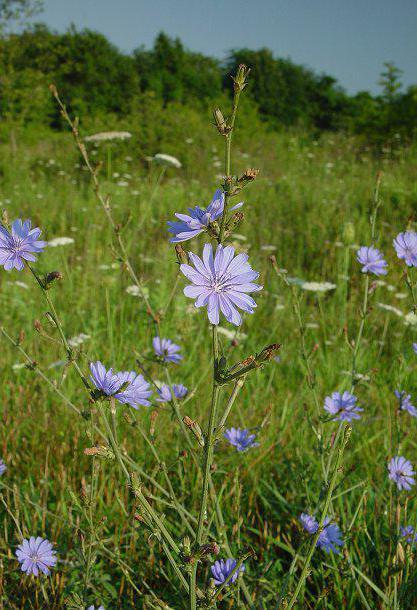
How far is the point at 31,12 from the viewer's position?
1075cm

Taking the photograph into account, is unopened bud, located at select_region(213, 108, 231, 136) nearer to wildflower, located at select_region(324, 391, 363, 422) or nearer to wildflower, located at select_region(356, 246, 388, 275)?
wildflower, located at select_region(356, 246, 388, 275)

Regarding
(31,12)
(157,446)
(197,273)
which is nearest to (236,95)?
(197,273)

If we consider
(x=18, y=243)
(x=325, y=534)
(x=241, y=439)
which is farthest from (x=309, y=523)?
(x=18, y=243)

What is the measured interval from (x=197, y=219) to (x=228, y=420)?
1.50 metres

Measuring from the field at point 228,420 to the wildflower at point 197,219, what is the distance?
25 cm

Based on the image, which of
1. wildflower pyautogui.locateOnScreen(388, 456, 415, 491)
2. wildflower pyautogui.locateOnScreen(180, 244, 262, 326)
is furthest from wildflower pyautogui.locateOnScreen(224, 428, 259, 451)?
wildflower pyautogui.locateOnScreen(180, 244, 262, 326)

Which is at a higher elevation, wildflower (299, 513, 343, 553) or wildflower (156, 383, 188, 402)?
wildflower (156, 383, 188, 402)

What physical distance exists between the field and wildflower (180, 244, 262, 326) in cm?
28

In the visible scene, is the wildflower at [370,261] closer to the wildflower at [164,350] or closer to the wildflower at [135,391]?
the wildflower at [164,350]

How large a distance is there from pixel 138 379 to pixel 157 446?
33.2 inches

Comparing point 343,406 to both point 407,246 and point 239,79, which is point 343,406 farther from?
point 239,79

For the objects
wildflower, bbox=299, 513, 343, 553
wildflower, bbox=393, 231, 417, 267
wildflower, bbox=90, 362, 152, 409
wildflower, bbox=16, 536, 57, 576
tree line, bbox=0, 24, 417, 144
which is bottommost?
wildflower, bbox=16, 536, 57, 576

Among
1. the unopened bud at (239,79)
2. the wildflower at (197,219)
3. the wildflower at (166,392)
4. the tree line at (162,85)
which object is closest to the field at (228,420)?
the wildflower at (166,392)

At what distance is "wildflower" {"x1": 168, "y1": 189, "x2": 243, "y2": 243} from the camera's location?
84 cm
